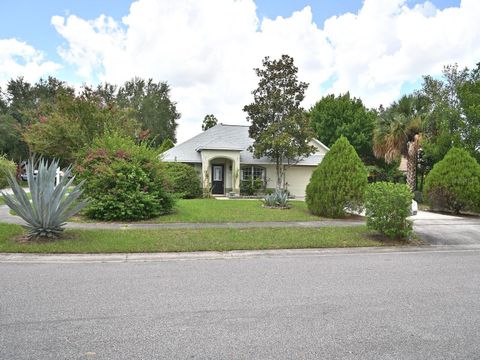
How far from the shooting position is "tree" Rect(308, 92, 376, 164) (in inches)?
1373

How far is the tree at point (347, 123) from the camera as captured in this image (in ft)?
114

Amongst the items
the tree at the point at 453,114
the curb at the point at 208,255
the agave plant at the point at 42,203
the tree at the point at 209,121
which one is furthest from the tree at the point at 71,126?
the tree at the point at 209,121

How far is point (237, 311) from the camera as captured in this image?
4520 mm

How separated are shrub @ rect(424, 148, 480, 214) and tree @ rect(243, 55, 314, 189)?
833 cm

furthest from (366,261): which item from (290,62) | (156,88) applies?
(156,88)

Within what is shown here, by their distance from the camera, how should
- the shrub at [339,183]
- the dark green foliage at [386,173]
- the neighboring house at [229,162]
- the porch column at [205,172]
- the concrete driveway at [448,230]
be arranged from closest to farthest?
the concrete driveway at [448,230]
the shrub at [339,183]
the porch column at [205,172]
the neighboring house at [229,162]
the dark green foliage at [386,173]

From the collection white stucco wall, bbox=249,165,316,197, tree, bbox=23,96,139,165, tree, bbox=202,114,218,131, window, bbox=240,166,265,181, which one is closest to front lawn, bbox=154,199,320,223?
tree, bbox=23,96,139,165

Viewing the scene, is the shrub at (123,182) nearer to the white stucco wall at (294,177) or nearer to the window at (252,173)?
the window at (252,173)

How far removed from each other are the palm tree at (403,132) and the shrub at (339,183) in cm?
1143

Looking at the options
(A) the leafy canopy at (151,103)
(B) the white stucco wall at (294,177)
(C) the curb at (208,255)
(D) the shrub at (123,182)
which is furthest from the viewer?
(A) the leafy canopy at (151,103)

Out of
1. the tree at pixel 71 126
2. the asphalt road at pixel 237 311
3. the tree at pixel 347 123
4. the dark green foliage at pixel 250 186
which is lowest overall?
the asphalt road at pixel 237 311

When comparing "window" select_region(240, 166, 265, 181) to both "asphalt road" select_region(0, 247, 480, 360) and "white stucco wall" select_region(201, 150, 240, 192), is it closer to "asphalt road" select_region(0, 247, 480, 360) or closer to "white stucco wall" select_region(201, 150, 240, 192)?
"white stucco wall" select_region(201, 150, 240, 192)

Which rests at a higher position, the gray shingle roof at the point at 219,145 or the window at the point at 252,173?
the gray shingle roof at the point at 219,145

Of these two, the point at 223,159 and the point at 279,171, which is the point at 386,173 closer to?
the point at 279,171
